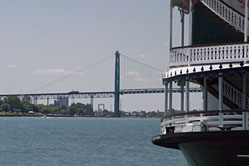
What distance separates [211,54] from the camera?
19.8 m

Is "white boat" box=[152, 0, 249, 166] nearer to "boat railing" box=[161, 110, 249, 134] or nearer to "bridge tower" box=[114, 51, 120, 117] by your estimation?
"boat railing" box=[161, 110, 249, 134]

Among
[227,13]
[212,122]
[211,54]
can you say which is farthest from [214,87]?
[212,122]

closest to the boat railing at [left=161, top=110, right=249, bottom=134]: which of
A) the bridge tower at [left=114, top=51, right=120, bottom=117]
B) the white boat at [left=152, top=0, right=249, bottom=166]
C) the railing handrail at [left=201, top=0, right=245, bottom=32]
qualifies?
the white boat at [left=152, top=0, right=249, bottom=166]

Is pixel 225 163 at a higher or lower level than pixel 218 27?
lower

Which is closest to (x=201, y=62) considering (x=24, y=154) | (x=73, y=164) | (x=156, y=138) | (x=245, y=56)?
Answer: (x=245, y=56)

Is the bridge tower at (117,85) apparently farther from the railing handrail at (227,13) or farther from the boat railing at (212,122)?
the boat railing at (212,122)

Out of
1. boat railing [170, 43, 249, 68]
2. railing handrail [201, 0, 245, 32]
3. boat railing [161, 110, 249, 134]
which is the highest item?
railing handrail [201, 0, 245, 32]

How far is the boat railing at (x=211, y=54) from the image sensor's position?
19.3 metres

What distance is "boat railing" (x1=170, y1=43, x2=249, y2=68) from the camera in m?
19.3

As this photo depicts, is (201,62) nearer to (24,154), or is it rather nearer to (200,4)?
(200,4)

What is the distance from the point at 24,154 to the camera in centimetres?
5025

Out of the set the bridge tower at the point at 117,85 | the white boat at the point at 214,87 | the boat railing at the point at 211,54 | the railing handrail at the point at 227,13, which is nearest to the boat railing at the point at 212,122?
the white boat at the point at 214,87

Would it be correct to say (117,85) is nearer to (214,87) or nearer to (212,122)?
(214,87)

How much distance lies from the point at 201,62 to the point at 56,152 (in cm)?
3355
